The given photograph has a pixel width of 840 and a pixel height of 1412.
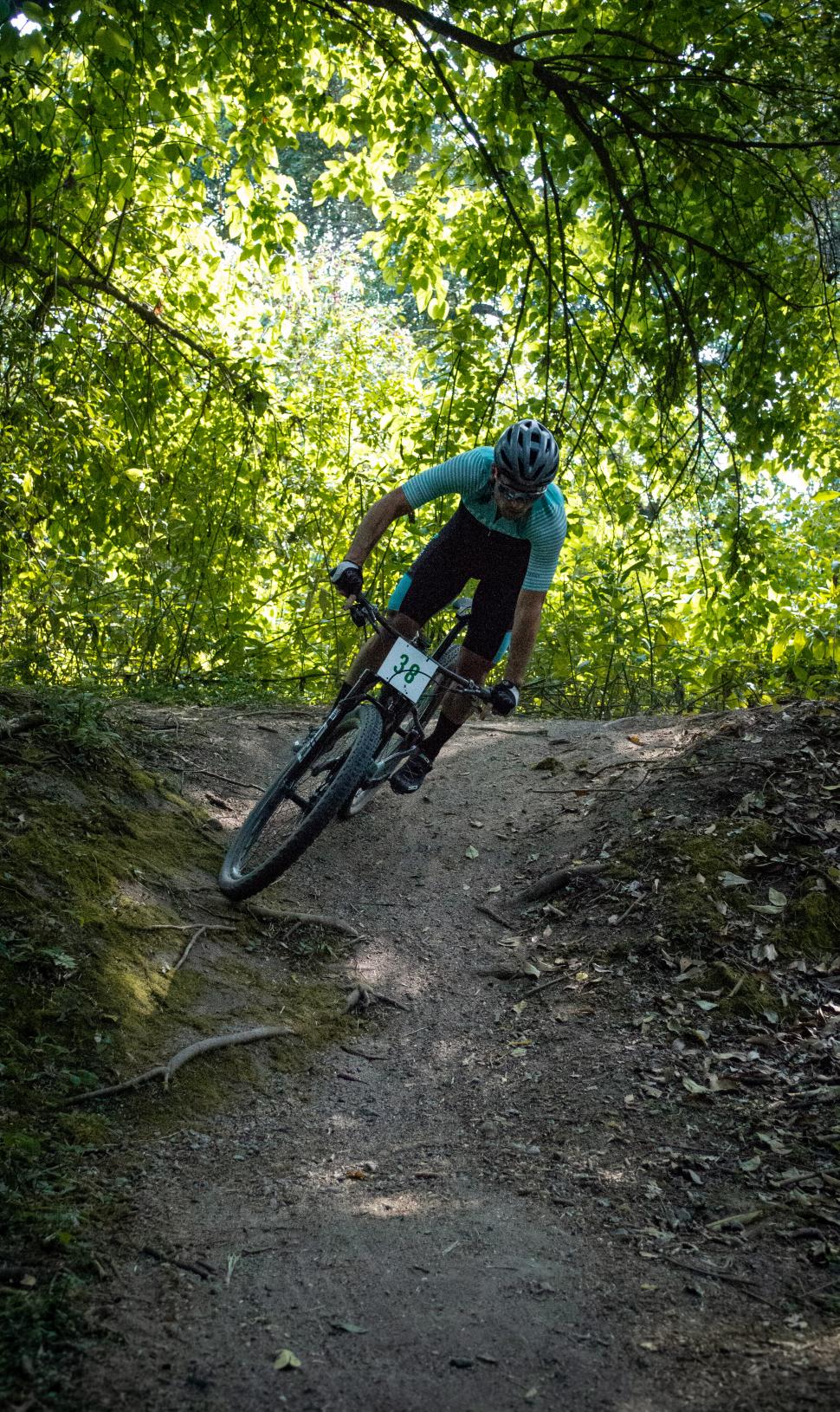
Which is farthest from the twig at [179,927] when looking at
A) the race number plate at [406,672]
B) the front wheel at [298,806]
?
the race number plate at [406,672]

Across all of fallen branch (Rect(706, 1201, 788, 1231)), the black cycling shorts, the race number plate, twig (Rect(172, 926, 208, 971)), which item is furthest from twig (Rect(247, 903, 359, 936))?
fallen branch (Rect(706, 1201, 788, 1231))

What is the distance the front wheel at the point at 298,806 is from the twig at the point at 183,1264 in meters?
2.14

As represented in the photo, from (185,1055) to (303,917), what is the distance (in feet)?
4.91

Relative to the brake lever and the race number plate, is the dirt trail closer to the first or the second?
the race number plate

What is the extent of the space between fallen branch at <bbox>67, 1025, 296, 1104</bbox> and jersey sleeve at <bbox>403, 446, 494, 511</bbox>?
2.60 metres

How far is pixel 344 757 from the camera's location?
4824 millimetres

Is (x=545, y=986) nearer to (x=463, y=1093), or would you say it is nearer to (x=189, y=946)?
(x=463, y=1093)

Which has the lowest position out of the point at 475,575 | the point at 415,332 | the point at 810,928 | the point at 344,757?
the point at 810,928

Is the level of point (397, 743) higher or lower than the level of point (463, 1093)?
higher

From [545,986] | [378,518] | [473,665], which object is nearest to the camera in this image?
[545,986]

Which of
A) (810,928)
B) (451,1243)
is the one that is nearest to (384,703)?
(810,928)

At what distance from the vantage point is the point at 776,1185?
2.95m

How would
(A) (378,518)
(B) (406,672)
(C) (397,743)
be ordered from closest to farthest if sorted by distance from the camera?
(B) (406,672) → (A) (378,518) → (C) (397,743)

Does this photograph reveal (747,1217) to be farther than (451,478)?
No
